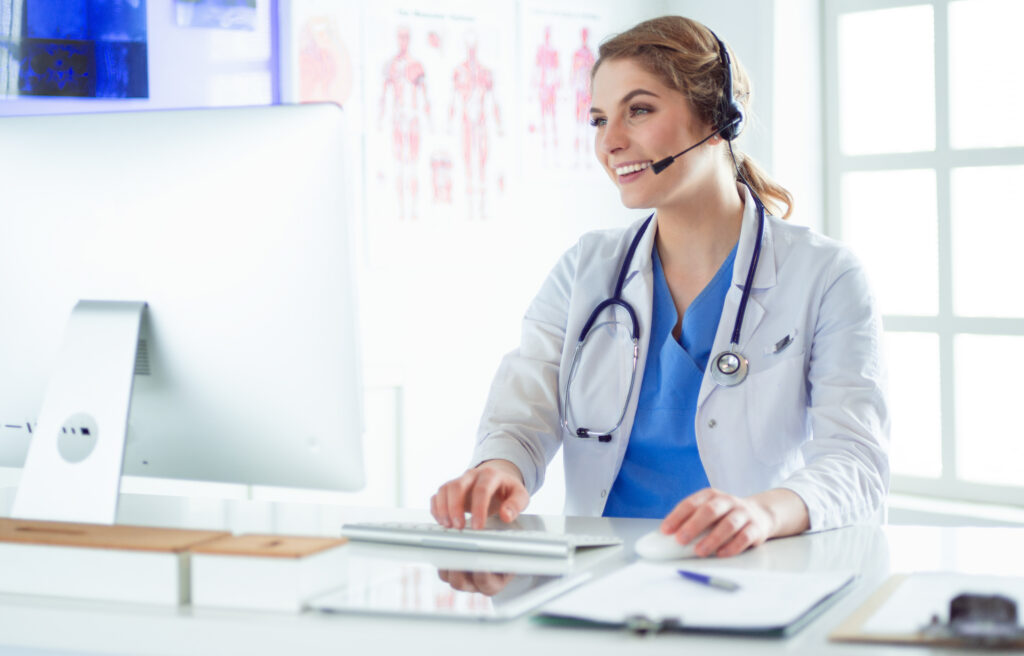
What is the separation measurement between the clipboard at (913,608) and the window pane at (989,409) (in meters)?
2.15

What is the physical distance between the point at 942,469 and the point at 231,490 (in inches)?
78.9

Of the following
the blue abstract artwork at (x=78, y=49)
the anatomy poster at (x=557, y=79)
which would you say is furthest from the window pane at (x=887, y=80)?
the blue abstract artwork at (x=78, y=49)

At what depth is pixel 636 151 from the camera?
186 cm

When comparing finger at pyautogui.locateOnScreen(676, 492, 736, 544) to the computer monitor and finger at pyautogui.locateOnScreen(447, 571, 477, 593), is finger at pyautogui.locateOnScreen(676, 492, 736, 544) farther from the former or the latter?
the computer monitor

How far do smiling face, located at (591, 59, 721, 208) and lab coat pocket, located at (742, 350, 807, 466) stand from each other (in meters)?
0.34

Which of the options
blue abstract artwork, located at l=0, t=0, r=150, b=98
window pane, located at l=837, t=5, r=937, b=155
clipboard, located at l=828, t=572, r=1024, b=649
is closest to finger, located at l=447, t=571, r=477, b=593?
clipboard, located at l=828, t=572, r=1024, b=649

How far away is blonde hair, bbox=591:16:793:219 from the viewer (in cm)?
185

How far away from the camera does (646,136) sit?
1.85 m

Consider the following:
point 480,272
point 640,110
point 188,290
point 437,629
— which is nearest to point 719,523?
point 437,629

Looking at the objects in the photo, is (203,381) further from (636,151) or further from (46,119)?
(636,151)

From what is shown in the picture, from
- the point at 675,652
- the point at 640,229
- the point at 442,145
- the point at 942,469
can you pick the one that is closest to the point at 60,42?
the point at 442,145

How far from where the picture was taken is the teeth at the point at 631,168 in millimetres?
1858

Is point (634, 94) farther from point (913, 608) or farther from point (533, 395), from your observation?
point (913, 608)

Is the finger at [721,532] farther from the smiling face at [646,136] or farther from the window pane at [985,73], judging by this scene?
the window pane at [985,73]
